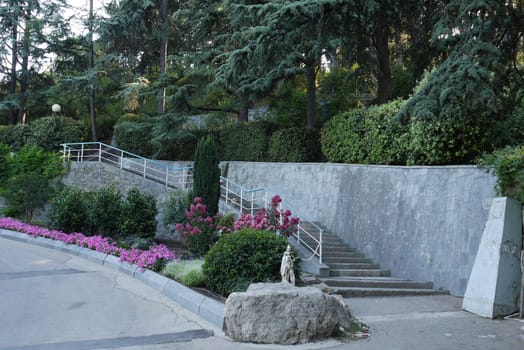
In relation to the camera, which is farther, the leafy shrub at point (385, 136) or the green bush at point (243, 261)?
the leafy shrub at point (385, 136)

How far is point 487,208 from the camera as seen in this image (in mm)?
9062

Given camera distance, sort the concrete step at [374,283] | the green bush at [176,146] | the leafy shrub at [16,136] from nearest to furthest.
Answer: the concrete step at [374,283], the green bush at [176,146], the leafy shrub at [16,136]

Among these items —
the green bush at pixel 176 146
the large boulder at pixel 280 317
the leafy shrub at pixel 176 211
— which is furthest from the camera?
the green bush at pixel 176 146

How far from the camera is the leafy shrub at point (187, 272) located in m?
8.57

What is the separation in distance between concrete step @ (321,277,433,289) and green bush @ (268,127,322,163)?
6982 millimetres

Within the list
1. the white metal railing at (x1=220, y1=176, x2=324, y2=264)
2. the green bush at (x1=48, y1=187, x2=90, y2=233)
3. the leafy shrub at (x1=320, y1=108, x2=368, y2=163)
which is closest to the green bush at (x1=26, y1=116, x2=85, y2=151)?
the green bush at (x1=48, y1=187, x2=90, y2=233)

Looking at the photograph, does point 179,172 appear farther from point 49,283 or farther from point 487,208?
point 487,208

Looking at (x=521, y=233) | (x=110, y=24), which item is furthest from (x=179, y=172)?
(x=521, y=233)

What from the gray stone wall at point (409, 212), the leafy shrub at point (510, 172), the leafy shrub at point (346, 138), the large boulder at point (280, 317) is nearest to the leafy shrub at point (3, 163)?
the gray stone wall at point (409, 212)

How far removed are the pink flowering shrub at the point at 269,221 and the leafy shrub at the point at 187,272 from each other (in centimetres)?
121

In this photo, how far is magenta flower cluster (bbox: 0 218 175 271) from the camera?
10273 millimetres

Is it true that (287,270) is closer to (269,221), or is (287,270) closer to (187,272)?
(187,272)

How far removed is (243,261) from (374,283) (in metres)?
3.34

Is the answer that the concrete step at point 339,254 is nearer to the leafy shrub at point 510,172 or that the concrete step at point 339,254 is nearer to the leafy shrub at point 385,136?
the leafy shrub at point 385,136
